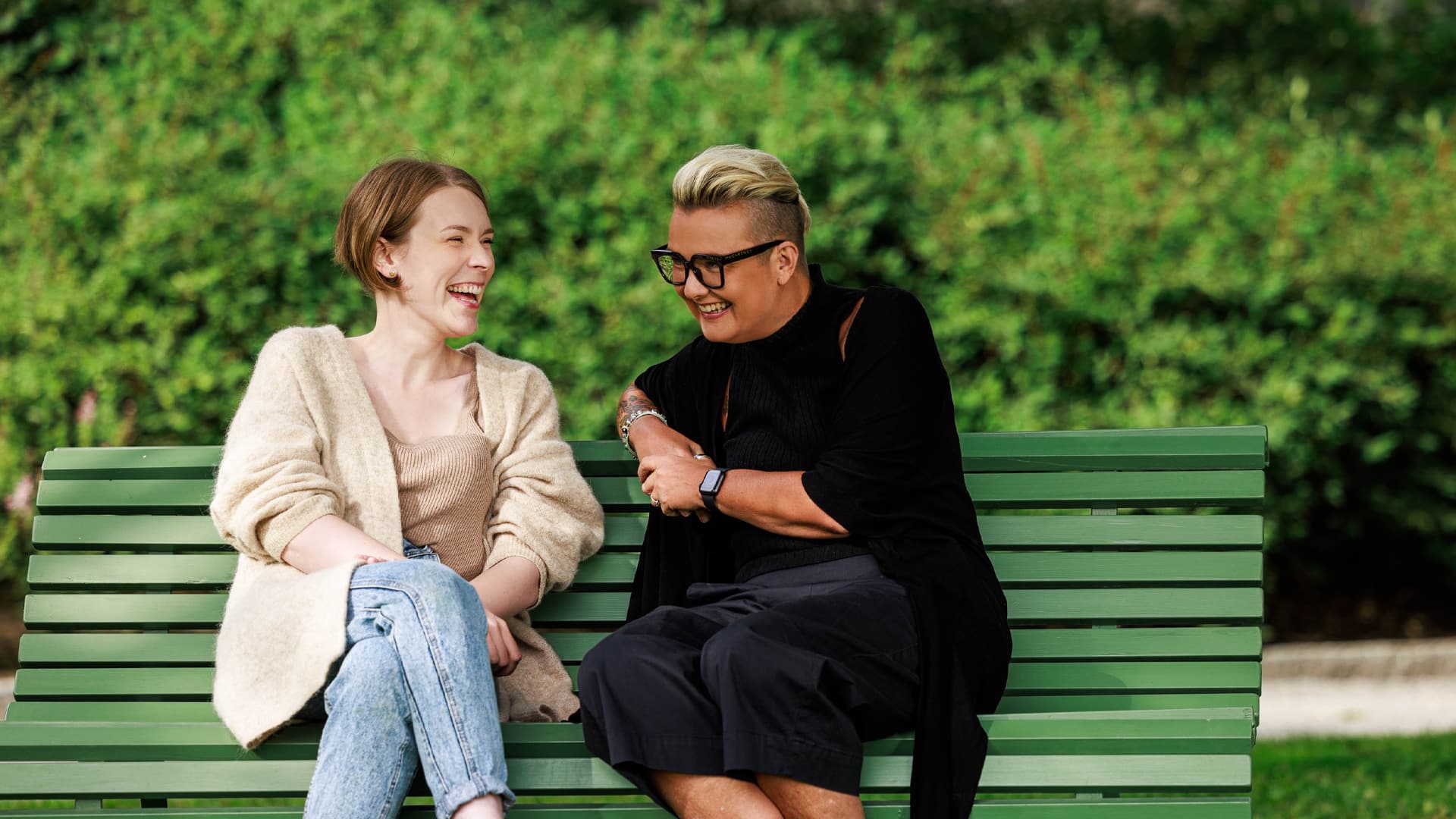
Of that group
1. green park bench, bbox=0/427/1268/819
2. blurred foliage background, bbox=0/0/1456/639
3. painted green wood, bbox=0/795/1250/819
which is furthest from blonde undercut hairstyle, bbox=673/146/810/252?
blurred foliage background, bbox=0/0/1456/639

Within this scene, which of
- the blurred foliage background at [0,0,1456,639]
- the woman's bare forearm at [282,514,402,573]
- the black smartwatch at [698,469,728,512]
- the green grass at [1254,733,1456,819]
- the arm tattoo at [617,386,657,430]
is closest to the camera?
the woman's bare forearm at [282,514,402,573]

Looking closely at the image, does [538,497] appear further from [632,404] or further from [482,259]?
[482,259]

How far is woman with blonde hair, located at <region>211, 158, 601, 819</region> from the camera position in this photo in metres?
2.83

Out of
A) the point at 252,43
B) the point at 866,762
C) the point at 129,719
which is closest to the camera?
the point at 866,762

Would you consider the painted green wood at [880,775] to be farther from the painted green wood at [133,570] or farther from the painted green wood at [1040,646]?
the painted green wood at [133,570]

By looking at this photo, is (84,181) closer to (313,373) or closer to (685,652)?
(313,373)

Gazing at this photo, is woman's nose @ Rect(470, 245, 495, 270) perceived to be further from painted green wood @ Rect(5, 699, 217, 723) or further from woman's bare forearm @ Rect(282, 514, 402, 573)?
painted green wood @ Rect(5, 699, 217, 723)

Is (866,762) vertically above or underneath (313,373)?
underneath

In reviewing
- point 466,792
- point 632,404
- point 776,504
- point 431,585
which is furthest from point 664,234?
point 466,792

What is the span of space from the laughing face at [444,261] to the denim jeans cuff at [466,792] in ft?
3.33

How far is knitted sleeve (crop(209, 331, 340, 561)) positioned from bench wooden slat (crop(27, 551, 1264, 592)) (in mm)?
382

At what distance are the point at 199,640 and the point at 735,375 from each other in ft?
4.20

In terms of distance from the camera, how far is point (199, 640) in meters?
3.54

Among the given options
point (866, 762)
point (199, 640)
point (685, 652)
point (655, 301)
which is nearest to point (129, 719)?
point (199, 640)
